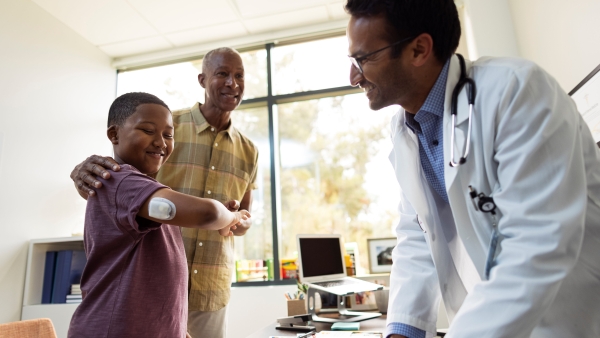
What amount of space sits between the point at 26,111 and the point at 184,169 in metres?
1.87

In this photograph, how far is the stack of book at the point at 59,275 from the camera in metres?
2.93

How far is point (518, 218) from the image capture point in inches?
27.5

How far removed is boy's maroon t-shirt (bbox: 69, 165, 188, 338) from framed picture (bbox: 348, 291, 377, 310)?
141cm

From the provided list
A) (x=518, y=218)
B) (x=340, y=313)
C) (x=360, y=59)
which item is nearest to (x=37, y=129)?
(x=340, y=313)

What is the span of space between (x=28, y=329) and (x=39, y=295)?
1466 mm

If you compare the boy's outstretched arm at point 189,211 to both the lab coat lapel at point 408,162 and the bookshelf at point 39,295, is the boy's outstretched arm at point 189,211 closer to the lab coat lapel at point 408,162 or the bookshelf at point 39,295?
the lab coat lapel at point 408,162

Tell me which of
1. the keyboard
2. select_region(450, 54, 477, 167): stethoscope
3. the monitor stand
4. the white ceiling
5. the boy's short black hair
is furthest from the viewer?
the white ceiling

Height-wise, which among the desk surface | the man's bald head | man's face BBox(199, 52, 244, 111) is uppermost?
the man's bald head

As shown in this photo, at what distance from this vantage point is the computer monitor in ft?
5.26

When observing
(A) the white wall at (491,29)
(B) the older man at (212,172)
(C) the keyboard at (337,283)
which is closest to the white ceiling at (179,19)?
(A) the white wall at (491,29)

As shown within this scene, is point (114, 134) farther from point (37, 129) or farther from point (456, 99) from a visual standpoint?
point (37, 129)

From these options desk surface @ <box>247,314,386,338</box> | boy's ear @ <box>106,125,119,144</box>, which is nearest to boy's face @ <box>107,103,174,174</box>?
boy's ear @ <box>106,125,119,144</box>

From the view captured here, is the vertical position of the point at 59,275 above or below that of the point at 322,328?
above

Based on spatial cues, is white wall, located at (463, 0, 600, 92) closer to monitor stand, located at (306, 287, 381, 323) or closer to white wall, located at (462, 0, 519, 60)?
white wall, located at (462, 0, 519, 60)
